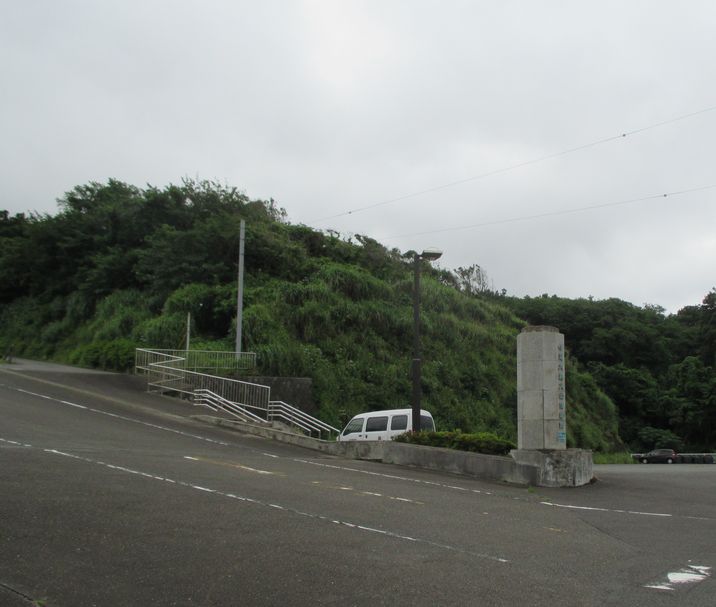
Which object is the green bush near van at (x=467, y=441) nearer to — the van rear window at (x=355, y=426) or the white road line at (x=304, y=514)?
the van rear window at (x=355, y=426)

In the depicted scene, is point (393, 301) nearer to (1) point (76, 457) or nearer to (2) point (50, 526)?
(1) point (76, 457)

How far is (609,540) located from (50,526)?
678 centimetres

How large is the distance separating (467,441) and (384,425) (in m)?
5.65

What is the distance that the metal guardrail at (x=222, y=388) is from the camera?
27391 mm

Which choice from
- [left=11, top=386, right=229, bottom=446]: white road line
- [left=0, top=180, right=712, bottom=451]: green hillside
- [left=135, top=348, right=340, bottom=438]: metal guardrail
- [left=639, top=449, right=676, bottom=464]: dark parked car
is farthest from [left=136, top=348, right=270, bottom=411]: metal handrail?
[left=639, top=449, right=676, bottom=464]: dark parked car

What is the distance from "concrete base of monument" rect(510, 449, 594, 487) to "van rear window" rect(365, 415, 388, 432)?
779cm

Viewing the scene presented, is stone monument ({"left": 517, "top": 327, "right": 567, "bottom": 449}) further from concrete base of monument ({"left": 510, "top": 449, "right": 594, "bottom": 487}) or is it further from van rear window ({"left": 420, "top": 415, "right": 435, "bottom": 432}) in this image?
van rear window ({"left": 420, "top": 415, "right": 435, "bottom": 432})

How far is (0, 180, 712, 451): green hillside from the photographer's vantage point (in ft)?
117

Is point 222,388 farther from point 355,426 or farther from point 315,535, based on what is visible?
point 315,535

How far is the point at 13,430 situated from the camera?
16.9 metres

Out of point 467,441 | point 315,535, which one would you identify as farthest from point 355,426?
point 315,535

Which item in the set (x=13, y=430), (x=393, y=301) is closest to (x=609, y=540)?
(x=13, y=430)

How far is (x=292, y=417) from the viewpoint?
28156mm

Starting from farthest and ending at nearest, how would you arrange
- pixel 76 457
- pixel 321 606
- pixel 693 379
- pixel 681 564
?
1. pixel 693 379
2. pixel 76 457
3. pixel 681 564
4. pixel 321 606
